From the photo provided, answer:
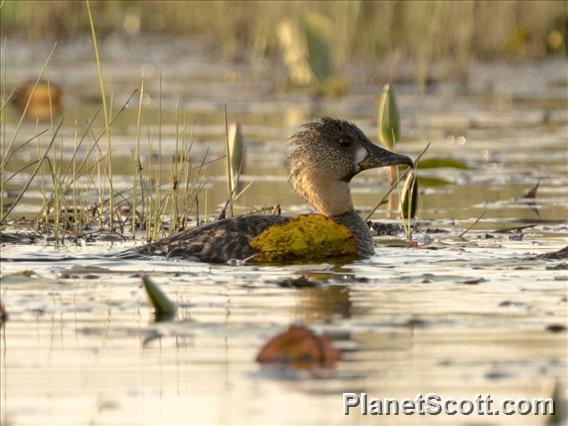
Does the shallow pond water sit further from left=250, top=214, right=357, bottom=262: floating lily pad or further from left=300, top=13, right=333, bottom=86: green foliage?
left=300, top=13, right=333, bottom=86: green foliage

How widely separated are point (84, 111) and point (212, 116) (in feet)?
5.14

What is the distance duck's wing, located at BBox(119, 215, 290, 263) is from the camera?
29.3 feet

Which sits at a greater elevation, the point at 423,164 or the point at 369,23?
the point at 369,23

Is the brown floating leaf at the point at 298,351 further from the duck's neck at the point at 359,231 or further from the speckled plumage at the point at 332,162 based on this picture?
the speckled plumage at the point at 332,162

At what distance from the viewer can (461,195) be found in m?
13.3

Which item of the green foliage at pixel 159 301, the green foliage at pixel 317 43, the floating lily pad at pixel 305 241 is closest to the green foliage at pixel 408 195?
the floating lily pad at pixel 305 241

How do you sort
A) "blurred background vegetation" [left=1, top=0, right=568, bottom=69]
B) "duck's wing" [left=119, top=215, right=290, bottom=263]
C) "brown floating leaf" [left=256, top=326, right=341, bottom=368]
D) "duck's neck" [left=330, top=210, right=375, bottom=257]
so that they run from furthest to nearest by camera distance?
"blurred background vegetation" [left=1, top=0, right=568, bottom=69] < "duck's neck" [left=330, top=210, right=375, bottom=257] < "duck's wing" [left=119, top=215, right=290, bottom=263] < "brown floating leaf" [left=256, top=326, right=341, bottom=368]

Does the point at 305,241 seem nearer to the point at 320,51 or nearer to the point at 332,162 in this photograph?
the point at 332,162

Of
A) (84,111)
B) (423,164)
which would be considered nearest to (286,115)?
(84,111)

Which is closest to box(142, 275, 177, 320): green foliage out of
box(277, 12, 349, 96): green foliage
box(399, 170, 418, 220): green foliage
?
box(399, 170, 418, 220): green foliage

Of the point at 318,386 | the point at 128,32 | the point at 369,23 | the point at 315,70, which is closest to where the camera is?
the point at 318,386

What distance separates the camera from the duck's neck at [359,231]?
9391mm

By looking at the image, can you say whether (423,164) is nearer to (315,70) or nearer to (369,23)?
(315,70)

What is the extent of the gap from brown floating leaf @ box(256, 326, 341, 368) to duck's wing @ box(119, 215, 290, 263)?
2796 millimetres
